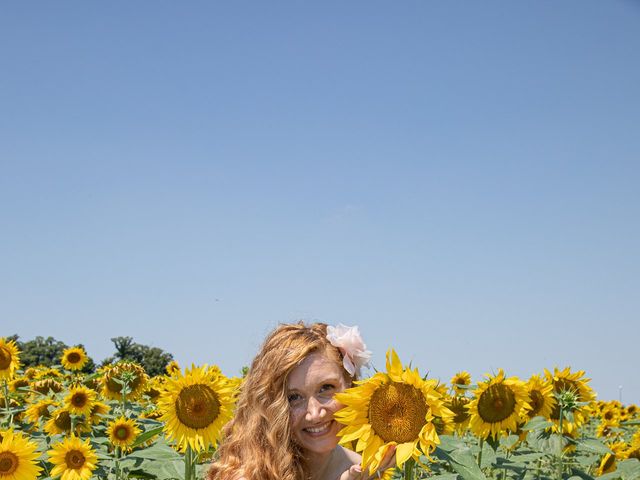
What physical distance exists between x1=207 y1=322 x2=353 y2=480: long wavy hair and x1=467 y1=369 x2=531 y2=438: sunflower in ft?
4.87

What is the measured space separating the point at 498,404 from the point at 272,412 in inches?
70.7

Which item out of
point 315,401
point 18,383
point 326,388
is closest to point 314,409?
point 315,401

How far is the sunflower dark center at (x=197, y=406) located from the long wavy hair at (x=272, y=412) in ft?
1.13

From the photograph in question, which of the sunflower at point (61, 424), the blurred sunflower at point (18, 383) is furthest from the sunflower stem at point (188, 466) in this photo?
the blurred sunflower at point (18, 383)

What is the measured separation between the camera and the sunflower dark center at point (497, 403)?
16.9 ft

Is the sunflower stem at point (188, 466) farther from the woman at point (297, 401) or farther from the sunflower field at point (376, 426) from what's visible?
the woman at point (297, 401)

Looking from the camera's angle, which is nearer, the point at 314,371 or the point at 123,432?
the point at 314,371

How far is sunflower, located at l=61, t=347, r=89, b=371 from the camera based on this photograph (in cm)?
991

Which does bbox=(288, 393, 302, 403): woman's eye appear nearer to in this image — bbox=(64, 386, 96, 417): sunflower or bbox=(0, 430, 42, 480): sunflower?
bbox=(0, 430, 42, 480): sunflower

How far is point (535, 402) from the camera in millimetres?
5527

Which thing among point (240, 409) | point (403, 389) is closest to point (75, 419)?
point (240, 409)

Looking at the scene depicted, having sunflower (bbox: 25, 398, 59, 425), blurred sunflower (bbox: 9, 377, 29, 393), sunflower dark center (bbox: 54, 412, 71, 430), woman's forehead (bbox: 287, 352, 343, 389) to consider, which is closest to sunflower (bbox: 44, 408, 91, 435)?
sunflower dark center (bbox: 54, 412, 71, 430)

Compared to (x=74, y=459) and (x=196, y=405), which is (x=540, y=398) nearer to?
(x=196, y=405)

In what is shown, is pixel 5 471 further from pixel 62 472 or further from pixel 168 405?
pixel 168 405
